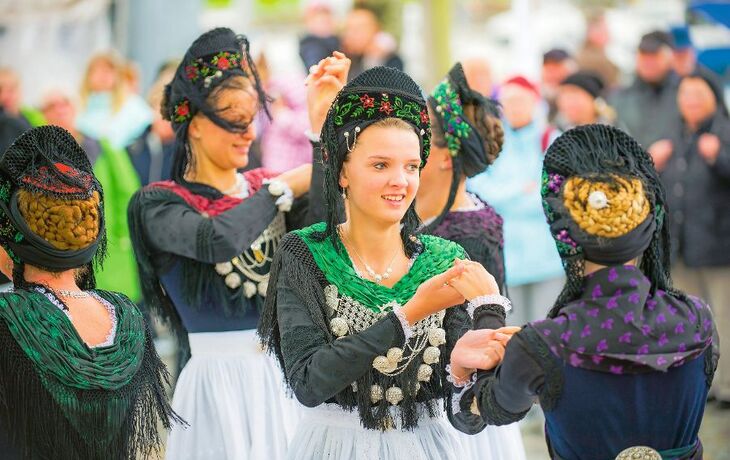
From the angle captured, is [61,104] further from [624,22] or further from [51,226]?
[624,22]

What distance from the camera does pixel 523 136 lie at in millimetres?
7988

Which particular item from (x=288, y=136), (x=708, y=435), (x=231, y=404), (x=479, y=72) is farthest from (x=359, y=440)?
(x=479, y=72)

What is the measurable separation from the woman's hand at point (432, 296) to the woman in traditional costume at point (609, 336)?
0.79 feet

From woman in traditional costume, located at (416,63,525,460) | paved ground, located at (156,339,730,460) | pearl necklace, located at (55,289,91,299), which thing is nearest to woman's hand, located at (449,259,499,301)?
pearl necklace, located at (55,289,91,299)

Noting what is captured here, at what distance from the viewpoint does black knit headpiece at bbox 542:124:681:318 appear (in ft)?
9.57

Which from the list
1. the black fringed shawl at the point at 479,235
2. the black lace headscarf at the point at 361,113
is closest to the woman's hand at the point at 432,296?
the black lace headscarf at the point at 361,113

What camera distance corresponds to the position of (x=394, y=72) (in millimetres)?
3410

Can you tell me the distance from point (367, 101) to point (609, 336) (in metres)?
1.01

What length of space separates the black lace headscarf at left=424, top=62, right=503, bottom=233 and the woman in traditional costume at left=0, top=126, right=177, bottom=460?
5.28 ft

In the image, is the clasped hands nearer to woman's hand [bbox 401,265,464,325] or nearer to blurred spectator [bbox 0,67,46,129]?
woman's hand [bbox 401,265,464,325]

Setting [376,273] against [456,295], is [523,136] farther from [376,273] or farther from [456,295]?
[456,295]

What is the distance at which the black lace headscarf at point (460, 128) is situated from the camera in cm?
450

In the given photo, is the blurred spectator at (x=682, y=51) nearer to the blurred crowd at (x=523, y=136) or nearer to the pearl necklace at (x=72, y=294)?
the blurred crowd at (x=523, y=136)

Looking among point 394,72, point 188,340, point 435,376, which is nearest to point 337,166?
point 394,72
